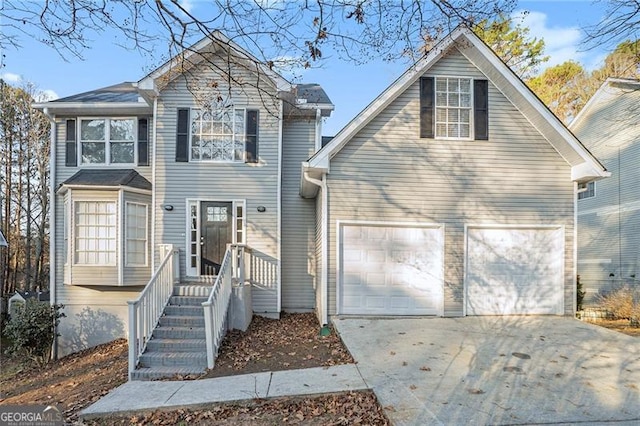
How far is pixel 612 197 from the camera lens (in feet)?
46.4

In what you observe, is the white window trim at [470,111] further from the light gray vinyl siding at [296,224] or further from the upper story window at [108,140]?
the upper story window at [108,140]

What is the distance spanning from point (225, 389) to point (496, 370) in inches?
142

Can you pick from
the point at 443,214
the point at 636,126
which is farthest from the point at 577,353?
the point at 636,126

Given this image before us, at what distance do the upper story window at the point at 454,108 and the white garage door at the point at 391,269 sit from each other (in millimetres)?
2219

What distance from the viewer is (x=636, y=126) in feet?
42.8

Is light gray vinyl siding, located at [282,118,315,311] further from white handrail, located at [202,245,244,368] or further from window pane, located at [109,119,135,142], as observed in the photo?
window pane, located at [109,119,135,142]

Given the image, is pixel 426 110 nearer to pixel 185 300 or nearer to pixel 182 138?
pixel 182 138

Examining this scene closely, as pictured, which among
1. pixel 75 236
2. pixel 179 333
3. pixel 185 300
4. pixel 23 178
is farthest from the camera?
pixel 23 178

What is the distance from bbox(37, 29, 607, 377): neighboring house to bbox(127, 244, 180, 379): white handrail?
163mm

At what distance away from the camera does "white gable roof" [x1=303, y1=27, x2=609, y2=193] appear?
8.03m

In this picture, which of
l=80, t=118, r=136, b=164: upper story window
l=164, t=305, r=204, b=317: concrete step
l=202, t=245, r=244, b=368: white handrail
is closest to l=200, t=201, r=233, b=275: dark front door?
l=202, t=245, r=244, b=368: white handrail

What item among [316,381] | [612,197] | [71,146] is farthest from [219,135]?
[612,197]

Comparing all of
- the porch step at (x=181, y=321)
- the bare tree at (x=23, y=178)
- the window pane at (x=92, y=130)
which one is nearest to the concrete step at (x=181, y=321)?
the porch step at (x=181, y=321)

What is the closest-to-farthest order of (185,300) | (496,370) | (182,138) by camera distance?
(496,370), (185,300), (182,138)
